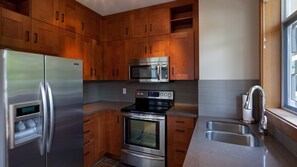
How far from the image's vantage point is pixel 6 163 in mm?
1229

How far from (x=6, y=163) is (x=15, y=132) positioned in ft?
0.77

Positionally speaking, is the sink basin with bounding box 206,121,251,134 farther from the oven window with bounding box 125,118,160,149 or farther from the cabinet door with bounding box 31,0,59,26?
the cabinet door with bounding box 31,0,59,26

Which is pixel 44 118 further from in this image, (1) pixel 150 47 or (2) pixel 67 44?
(1) pixel 150 47

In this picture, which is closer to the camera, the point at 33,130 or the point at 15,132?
the point at 15,132

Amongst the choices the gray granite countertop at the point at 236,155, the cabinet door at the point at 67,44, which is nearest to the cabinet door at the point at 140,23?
the cabinet door at the point at 67,44

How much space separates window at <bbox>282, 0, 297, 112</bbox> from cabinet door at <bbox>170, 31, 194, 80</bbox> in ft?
3.70

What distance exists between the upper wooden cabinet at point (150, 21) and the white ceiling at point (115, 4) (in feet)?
0.35

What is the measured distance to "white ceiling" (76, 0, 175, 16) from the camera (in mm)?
2475

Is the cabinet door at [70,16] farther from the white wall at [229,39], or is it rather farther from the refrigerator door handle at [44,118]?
the white wall at [229,39]

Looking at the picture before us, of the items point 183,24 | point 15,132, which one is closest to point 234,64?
point 183,24

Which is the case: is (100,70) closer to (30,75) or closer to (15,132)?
(30,75)

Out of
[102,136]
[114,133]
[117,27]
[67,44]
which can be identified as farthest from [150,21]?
[102,136]

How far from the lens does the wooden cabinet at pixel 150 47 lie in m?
2.56

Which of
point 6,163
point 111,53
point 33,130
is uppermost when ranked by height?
point 111,53
